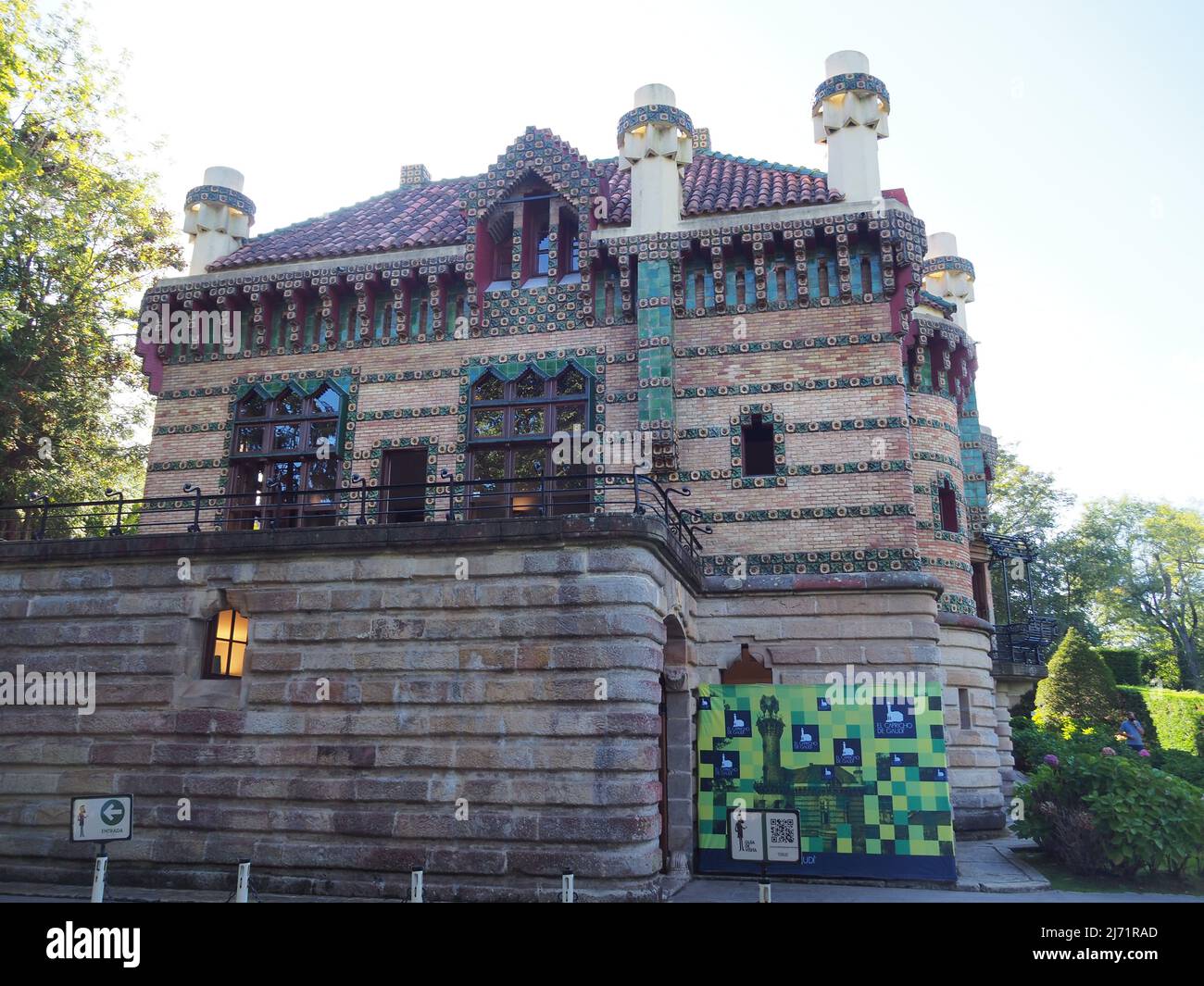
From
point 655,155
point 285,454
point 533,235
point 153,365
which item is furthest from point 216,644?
point 655,155

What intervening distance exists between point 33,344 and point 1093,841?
83.5ft

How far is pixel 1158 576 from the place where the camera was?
56250mm

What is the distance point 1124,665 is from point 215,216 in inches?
1604

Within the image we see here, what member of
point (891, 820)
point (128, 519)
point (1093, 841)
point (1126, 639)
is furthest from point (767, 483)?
point (1126, 639)

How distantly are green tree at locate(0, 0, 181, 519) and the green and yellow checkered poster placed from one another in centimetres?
1735

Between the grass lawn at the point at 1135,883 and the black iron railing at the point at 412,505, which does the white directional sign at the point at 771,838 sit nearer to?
the black iron railing at the point at 412,505

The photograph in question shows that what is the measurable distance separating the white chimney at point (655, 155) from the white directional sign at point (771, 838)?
11.5 m

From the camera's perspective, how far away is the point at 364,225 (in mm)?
20547

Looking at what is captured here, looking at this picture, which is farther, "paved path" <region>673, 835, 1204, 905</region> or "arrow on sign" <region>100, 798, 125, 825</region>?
"paved path" <region>673, 835, 1204, 905</region>

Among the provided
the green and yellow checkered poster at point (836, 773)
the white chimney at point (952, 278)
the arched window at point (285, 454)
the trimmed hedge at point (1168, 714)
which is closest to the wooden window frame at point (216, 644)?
the arched window at point (285, 454)

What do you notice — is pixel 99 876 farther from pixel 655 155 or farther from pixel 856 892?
pixel 655 155

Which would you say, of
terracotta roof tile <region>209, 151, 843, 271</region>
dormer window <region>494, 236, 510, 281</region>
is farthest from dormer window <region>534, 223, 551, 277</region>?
terracotta roof tile <region>209, 151, 843, 271</region>

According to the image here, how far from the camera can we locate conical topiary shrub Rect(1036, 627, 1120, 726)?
3011 cm

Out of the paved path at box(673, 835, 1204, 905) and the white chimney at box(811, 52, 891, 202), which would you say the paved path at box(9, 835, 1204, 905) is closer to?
the paved path at box(673, 835, 1204, 905)
